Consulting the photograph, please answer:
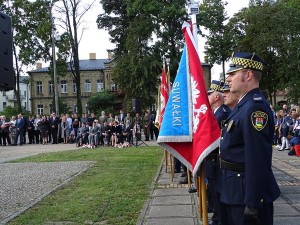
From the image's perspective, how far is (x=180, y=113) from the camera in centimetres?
580

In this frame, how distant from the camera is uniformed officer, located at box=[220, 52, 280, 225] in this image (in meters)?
3.49

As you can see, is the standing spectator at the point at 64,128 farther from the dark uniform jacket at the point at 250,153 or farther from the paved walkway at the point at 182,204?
the dark uniform jacket at the point at 250,153

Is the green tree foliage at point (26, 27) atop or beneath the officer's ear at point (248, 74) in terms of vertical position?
atop

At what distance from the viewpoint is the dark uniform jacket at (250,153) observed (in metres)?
3.49

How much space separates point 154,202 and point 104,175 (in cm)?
389

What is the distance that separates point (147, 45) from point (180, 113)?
39.9 m

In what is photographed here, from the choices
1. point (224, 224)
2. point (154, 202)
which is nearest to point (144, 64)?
point (154, 202)

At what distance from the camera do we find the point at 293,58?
39.7 meters

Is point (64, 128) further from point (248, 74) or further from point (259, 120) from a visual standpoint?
point (259, 120)

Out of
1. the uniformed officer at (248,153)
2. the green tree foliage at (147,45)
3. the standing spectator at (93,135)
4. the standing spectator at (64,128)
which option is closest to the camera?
the uniformed officer at (248,153)

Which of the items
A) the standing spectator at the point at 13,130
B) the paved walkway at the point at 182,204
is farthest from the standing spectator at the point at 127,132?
the paved walkway at the point at 182,204

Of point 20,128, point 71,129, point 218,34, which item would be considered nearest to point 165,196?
point 71,129

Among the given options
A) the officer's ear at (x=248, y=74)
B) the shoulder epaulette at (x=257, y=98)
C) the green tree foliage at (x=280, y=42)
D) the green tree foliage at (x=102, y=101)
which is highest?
the green tree foliage at (x=280, y=42)

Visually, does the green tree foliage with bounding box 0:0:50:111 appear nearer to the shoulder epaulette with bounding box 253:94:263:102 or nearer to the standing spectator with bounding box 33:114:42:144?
the standing spectator with bounding box 33:114:42:144
